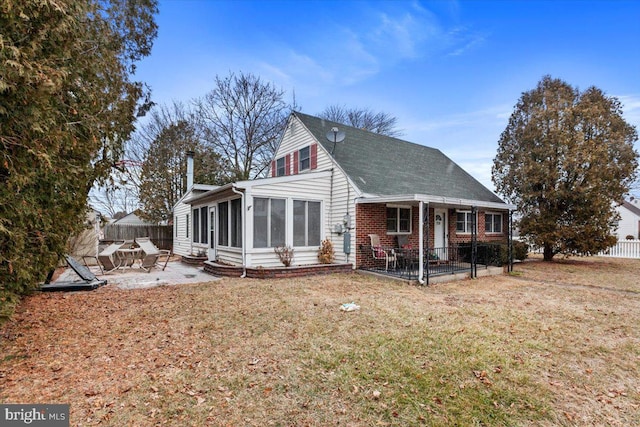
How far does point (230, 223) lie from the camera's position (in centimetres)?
1075

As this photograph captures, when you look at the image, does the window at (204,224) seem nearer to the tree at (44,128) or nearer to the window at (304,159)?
the window at (304,159)

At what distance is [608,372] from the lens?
3602mm

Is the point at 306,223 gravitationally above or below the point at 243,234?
above

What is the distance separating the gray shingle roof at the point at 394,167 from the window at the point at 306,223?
180 centimetres

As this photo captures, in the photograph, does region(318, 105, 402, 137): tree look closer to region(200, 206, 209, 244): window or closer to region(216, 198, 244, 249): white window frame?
region(200, 206, 209, 244): window

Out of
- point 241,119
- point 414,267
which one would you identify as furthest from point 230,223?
point 241,119

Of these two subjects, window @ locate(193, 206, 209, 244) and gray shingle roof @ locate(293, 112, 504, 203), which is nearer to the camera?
gray shingle roof @ locate(293, 112, 504, 203)

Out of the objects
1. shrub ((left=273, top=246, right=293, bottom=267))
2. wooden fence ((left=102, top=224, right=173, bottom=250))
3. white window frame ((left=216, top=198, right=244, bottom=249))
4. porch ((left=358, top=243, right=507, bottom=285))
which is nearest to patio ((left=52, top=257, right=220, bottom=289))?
white window frame ((left=216, top=198, right=244, bottom=249))

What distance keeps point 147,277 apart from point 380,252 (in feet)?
24.1

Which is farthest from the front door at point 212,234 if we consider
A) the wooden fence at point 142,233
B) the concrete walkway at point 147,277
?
the wooden fence at point 142,233

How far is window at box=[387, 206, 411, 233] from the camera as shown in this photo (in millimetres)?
11305

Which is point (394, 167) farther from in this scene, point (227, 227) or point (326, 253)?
point (227, 227)

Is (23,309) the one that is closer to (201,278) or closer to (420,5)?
(201,278)

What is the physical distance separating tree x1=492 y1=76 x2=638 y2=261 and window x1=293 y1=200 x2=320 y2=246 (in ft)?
33.2
